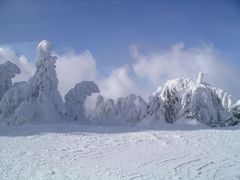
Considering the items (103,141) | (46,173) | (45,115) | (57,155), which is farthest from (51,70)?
(46,173)

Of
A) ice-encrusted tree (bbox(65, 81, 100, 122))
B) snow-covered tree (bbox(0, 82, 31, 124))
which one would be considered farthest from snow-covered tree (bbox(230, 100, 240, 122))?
snow-covered tree (bbox(0, 82, 31, 124))

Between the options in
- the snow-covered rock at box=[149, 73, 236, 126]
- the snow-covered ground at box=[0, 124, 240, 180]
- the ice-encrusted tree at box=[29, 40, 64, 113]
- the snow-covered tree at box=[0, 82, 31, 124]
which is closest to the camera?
the snow-covered ground at box=[0, 124, 240, 180]

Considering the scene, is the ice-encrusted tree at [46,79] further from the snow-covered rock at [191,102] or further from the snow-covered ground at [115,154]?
the snow-covered rock at [191,102]

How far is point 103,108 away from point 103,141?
53.4 feet

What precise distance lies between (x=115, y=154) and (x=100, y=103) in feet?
62.1

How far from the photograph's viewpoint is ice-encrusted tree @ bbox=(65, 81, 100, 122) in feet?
83.1

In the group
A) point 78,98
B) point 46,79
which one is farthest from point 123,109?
point 46,79

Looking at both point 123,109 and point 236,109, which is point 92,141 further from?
point 236,109

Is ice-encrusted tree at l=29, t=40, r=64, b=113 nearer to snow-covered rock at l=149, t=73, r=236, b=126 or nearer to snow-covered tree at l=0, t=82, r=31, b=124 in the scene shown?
snow-covered tree at l=0, t=82, r=31, b=124

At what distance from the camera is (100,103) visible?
102ft

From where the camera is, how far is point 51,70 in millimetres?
23047

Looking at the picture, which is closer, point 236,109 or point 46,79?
point 46,79

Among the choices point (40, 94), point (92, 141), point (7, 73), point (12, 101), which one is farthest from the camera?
point (7, 73)

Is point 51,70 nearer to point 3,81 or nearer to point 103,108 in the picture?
point 3,81
